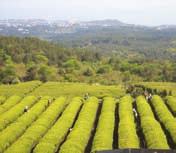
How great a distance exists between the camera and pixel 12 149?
3584cm

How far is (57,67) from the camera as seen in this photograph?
143m

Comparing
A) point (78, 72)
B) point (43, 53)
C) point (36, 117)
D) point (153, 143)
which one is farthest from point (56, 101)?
point (43, 53)

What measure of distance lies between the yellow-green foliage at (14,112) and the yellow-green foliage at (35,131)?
11.3 ft

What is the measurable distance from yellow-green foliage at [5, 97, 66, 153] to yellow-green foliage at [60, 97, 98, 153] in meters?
3.19

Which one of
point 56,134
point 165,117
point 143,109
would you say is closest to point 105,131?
point 56,134

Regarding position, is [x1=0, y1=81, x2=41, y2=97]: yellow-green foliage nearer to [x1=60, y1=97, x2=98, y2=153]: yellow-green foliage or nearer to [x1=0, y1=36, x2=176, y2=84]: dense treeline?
[x1=0, y1=36, x2=176, y2=84]: dense treeline

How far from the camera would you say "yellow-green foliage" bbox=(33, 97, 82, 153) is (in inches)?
1421

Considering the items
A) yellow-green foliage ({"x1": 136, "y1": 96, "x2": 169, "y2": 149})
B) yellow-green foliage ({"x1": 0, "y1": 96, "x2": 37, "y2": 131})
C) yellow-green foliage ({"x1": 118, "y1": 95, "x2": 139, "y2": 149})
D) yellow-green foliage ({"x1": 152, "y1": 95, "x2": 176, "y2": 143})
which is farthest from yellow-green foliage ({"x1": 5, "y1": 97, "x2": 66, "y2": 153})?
yellow-green foliage ({"x1": 152, "y1": 95, "x2": 176, "y2": 143})

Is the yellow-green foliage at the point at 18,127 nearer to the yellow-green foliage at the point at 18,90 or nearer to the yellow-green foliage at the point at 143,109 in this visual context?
the yellow-green foliage at the point at 143,109

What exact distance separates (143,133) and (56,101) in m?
21.6

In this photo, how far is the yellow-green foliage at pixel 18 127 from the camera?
128ft

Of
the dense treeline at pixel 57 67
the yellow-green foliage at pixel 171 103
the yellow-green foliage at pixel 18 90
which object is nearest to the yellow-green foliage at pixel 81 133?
the yellow-green foliage at pixel 171 103

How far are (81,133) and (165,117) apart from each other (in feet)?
40.6

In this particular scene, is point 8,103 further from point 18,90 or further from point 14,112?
point 18,90
